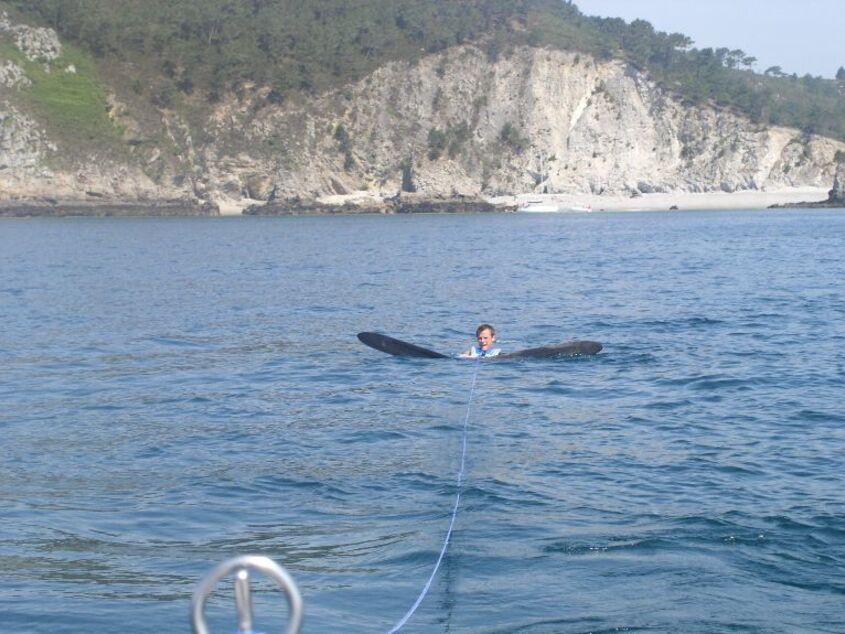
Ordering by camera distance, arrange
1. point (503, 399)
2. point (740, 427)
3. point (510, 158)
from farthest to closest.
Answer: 1. point (510, 158)
2. point (503, 399)
3. point (740, 427)

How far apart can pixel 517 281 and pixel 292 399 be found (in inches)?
Result: 731

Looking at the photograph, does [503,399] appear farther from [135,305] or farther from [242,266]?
[242,266]

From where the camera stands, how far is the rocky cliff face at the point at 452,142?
321 feet

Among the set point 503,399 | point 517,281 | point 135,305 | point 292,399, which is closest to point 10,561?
point 292,399

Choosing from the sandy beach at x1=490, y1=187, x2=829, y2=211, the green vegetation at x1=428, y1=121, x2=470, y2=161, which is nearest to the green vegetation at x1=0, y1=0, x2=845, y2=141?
the green vegetation at x1=428, y1=121, x2=470, y2=161

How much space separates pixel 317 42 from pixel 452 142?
1755cm

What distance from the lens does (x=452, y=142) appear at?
112 m

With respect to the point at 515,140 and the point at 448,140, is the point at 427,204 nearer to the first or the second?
the point at 448,140

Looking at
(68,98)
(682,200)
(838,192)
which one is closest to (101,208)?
(68,98)

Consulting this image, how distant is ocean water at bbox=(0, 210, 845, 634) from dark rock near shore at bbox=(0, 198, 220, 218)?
6516 cm

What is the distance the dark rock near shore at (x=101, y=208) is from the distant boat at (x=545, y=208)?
3111cm

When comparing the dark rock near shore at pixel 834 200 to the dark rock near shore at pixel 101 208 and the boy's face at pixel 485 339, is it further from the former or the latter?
the boy's face at pixel 485 339

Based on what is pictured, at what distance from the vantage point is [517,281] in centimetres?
3331

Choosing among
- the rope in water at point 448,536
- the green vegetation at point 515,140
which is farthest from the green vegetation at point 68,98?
the rope in water at point 448,536
